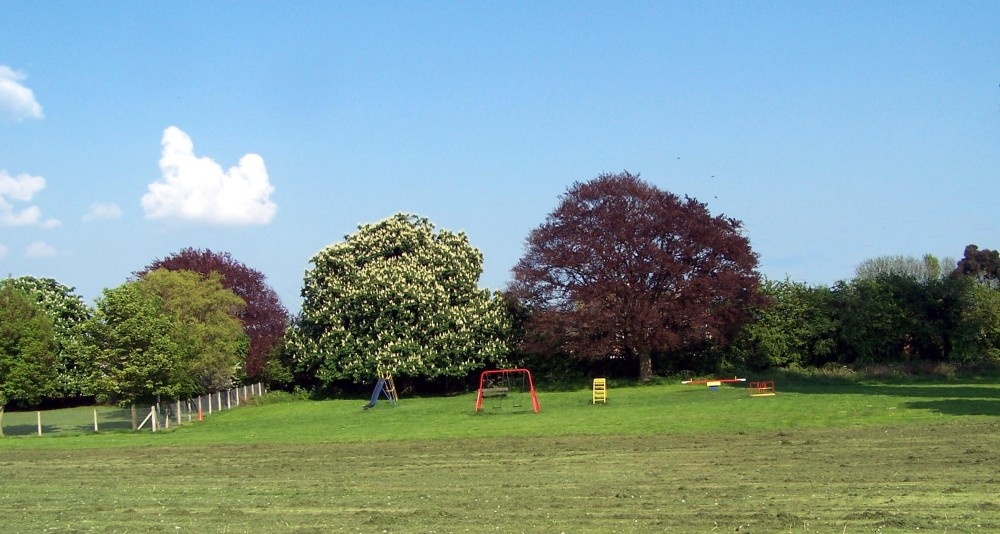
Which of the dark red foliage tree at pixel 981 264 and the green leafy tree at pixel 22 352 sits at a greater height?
the dark red foliage tree at pixel 981 264

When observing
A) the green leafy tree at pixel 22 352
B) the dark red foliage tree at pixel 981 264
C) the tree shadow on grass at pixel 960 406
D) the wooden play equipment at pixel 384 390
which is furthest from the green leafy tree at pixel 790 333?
the dark red foliage tree at pixel 981 264

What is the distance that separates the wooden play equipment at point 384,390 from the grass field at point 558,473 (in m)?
9.75

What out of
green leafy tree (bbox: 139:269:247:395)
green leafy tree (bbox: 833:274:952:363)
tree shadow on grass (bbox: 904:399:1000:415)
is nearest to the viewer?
tree shadow on grass (bbox: 904:399:1000:415)

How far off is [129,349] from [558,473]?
970 inches

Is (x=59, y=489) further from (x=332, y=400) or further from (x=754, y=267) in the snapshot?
(x=754, y=267)

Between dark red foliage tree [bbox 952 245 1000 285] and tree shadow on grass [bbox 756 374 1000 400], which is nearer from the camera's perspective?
tree shadow on grass [bbox 756 374 1000 400]

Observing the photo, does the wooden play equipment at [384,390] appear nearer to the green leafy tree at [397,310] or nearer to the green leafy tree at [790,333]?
the green leafy tree at [397,310]

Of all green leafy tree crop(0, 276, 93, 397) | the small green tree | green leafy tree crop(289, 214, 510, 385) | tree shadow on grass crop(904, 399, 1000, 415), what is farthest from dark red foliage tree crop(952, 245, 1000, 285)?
green leafy tree crop(0, 276, 93, 397)

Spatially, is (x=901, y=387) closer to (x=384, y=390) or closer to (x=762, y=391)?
(x=762, y=391)

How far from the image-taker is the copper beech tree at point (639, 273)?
151ft

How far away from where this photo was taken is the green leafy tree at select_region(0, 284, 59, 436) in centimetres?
3372

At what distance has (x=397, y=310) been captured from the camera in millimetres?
48125

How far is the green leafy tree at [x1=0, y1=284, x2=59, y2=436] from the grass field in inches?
113

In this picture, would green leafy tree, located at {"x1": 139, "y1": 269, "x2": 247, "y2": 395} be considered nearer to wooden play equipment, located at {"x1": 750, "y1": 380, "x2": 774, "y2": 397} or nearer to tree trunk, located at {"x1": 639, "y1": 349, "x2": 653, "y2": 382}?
tree trunk, located at {"x1": 639, "y1": 349, "x2": 653, "y2": 382}
